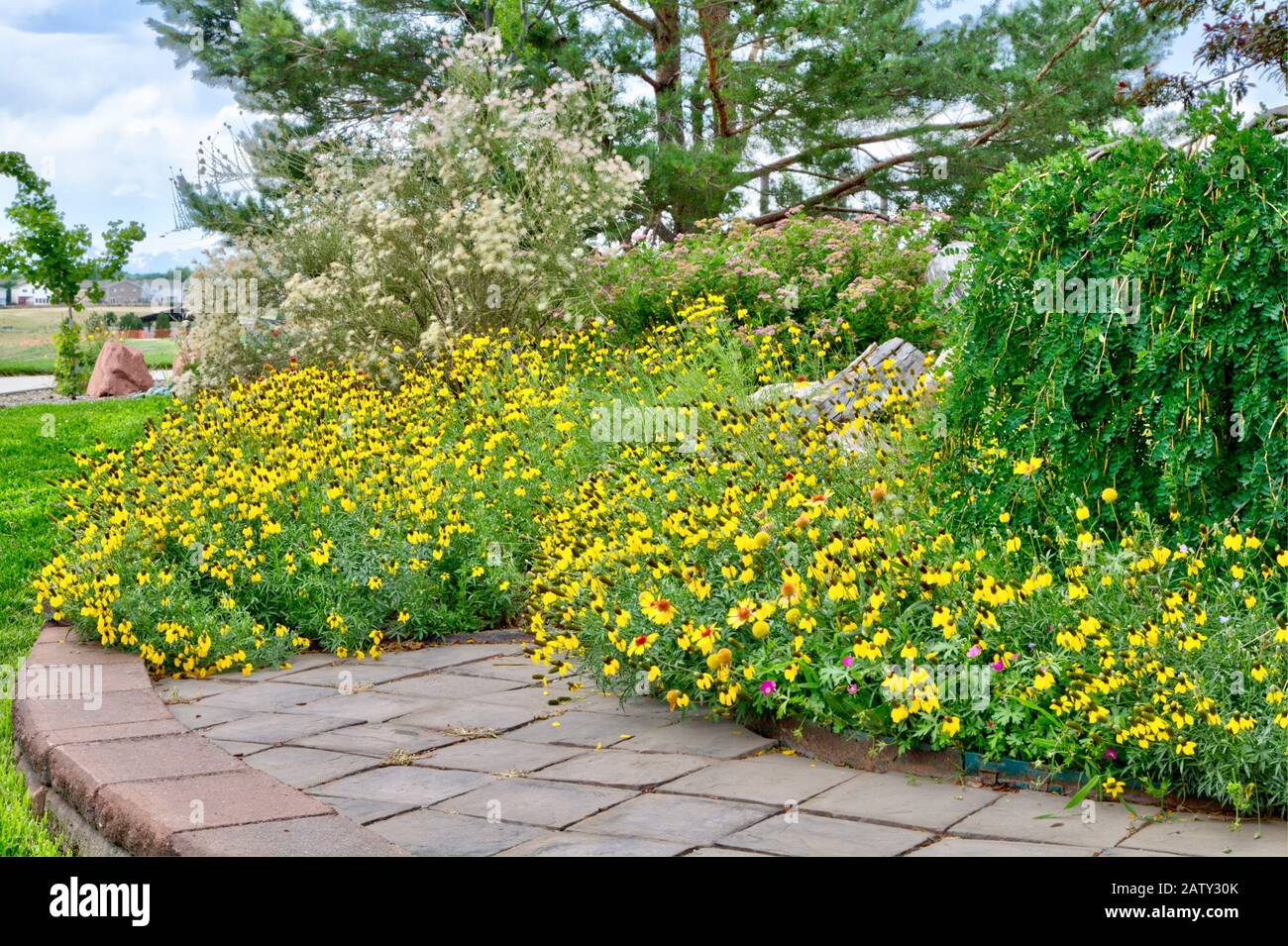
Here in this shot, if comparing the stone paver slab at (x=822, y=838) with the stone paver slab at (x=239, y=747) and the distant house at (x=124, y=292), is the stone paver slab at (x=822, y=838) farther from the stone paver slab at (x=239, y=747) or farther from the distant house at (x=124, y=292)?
the distant house at (x=124, y=292)

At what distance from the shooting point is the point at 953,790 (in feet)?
10.6

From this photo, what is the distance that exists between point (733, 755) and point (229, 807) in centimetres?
138

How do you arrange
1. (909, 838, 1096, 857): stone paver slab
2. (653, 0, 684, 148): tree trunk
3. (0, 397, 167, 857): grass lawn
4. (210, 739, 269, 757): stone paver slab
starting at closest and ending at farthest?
1. (909, 838, 1096, 857): stone paver slab
2. (0, 397, 167, 857): grass lawn
3. (210, 739, 269, 757): stone paver slab
4. (653, 0, 684, 148): tree trunk

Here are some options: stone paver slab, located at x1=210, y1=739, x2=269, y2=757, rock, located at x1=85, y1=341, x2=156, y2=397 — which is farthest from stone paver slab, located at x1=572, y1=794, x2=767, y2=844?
rock, located at x1=85, y1=341, x2=156, y2=397

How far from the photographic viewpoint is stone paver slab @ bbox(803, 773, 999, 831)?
3.02 m

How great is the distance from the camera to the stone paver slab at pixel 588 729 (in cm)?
382

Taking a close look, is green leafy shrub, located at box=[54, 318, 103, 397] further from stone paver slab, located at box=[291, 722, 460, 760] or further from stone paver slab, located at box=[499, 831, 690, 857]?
stone paver slab, located at box=[499, 831, 690, 857]

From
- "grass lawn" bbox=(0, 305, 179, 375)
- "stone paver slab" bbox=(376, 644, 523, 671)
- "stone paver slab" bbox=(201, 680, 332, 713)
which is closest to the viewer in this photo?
"stone paver slab" bbox=(201, 680, 332, 713)

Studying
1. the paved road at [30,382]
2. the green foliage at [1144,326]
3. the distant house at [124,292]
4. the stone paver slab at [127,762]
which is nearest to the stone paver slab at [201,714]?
the stone paver slab at [127,762]

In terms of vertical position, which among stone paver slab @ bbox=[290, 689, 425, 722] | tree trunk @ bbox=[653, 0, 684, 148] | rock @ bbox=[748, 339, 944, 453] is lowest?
stone paver slab @ bbox=[290, 689, 425, 722]

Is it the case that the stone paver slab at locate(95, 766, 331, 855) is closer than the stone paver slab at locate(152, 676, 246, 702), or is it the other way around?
the stone paver slab at locate(95, 766, 331, 855)

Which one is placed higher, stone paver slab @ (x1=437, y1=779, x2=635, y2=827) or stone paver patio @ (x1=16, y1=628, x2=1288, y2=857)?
stone paver patio @ (x1=16, y1=628, x2=1288, y2=857)

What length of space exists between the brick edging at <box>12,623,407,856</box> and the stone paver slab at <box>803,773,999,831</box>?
1106 millimetres

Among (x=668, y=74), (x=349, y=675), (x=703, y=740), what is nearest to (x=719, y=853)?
(x=703, y=740)
